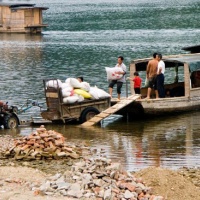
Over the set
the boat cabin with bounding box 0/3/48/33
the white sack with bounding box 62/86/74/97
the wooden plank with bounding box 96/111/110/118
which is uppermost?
the boat cabin with bounding box 0/3/48/33

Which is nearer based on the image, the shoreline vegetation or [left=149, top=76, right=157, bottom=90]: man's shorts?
the shoreline vegetation

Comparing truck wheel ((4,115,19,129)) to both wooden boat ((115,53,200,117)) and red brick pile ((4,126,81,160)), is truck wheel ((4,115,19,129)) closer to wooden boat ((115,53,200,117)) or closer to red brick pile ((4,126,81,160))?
wooden boat ((115,53,200,117))

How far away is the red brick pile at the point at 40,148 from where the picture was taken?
1748 cm

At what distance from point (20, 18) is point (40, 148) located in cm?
5764

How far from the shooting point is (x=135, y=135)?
74.2 feet

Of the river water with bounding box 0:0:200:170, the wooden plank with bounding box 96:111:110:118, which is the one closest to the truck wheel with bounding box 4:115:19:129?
the river water with bounding box 0:0:200:170

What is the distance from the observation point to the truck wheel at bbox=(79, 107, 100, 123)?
937 inches

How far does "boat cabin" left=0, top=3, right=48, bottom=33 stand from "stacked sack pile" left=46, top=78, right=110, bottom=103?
49.3 meters

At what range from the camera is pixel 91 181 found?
13250 millimetres

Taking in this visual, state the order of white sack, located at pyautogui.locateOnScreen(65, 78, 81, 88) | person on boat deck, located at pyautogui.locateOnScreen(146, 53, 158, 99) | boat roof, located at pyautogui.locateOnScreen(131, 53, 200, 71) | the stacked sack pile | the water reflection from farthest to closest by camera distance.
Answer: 1. boat roof, located at pyautogui.locateOnScreen(131, 53, 200, 71)
2. person on boat deck, located at pyautogui.locateOnScreen(146, 53, 158, 99)
3. white sack, located at pyautogui.locateOnScreen(65, 78, 81, 88)
4. the stacked sack pile
5. the water reflection

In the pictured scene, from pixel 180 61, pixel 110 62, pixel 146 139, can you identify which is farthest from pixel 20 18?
pixel 146 139

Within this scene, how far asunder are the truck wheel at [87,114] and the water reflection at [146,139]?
0.40 metres

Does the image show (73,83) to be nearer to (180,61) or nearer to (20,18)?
(180,61)

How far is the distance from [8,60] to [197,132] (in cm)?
3102
